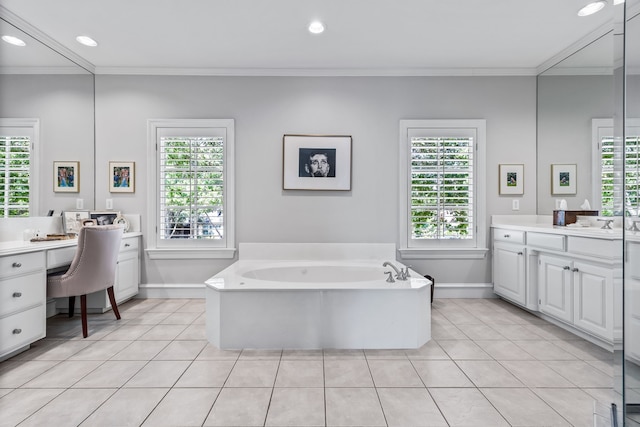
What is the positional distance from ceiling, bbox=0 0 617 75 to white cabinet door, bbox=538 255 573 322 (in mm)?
2083

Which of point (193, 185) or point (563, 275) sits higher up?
point (193, 185)

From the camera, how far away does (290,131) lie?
141 inches

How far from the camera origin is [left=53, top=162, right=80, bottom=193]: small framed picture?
125 inches

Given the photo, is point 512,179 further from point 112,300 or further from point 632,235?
point 112,300

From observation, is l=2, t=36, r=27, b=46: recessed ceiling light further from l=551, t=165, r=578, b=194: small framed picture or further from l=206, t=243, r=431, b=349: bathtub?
l=551, t=165, r=578, b=194: small framed picture

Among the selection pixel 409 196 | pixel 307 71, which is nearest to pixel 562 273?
pixel 409 196

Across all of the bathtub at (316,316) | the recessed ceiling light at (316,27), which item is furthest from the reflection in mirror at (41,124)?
the recessed ceiling light at (316,27)

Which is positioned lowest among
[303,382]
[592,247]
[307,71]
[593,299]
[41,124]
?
[303,382]

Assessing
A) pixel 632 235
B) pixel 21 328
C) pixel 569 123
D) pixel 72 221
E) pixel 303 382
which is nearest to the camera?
pixel 632 235

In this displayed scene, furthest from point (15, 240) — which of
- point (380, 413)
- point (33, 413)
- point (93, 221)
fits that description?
point (380, 413)

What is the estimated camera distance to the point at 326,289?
2305 millimetres

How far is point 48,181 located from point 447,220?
13.7 feet

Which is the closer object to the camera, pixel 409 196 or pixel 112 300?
pixel 112 300

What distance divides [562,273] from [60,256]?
4168mm
